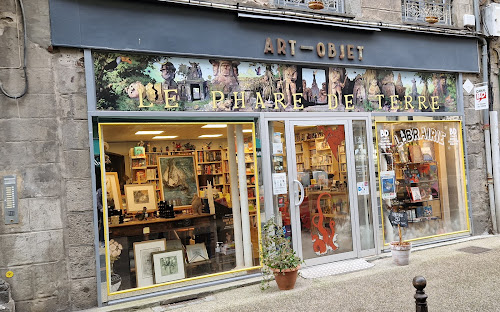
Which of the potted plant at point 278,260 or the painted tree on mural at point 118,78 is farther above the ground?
the painted tree on mural at point 118,78

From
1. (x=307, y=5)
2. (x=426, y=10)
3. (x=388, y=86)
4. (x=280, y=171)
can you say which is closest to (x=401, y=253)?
(x=280, y=171)

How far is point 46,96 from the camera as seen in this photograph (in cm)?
565

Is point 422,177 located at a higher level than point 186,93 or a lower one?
lower

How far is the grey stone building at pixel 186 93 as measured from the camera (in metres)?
5.54

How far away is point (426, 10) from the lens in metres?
8.73

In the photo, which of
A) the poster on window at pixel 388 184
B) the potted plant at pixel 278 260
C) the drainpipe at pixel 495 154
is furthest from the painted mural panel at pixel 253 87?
the potted plant at pixel 278 260

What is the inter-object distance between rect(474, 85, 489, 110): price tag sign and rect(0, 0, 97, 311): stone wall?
23.7ft

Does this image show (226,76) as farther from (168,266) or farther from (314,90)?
(168,266)

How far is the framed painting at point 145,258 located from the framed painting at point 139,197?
158cm

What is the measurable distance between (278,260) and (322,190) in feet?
6.08

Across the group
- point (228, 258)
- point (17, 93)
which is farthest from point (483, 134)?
point (17, 93)

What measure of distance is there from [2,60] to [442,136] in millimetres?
7672

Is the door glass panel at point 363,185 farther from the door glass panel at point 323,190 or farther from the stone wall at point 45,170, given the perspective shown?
the stone wall at point 45,170

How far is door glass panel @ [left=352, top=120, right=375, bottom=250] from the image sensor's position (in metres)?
7.75
